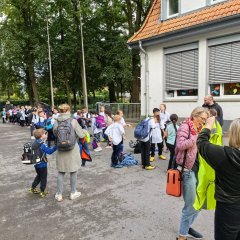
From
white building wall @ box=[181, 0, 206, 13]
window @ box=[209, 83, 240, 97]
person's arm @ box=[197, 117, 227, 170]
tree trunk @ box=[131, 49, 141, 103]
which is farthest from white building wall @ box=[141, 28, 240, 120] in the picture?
person's arm @ box=[197, 117, 227, 170]

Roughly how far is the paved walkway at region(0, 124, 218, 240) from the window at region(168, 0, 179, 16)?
911 cm

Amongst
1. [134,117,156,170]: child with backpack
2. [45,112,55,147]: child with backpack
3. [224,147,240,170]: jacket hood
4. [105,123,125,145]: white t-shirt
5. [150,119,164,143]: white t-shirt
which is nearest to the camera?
[224,147,240,170]: jacket hood

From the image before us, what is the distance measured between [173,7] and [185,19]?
60.3 inches

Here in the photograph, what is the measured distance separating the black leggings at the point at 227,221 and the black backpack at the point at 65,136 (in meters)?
3.28

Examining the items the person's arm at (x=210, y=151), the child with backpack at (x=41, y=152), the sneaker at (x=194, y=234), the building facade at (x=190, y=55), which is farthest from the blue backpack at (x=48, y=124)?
the person's arm at (x=210, y=151)

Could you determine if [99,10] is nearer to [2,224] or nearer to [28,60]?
[28,60]

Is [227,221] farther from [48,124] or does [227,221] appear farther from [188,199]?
[48,124]

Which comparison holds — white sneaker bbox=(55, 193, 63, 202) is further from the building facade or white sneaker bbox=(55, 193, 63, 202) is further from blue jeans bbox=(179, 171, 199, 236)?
the building facade

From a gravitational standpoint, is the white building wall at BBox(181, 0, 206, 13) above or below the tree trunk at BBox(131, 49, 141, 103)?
above

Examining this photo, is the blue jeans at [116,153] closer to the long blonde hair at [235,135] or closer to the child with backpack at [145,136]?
the child with backpack at [145,136]

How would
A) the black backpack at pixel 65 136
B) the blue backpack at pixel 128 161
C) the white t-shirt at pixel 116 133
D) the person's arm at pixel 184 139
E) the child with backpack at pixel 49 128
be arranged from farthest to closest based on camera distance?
the child with backpack at pixel 49 128 → the blue backpack at pixel 128 161 → the white t-shirt at pixel 116 133 → the black backpack at pixel 65 136 → the person's arm at pixel 184 139

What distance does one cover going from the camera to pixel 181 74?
13.3 m

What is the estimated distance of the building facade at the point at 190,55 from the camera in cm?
1124

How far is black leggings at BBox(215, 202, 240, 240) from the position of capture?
253cm
